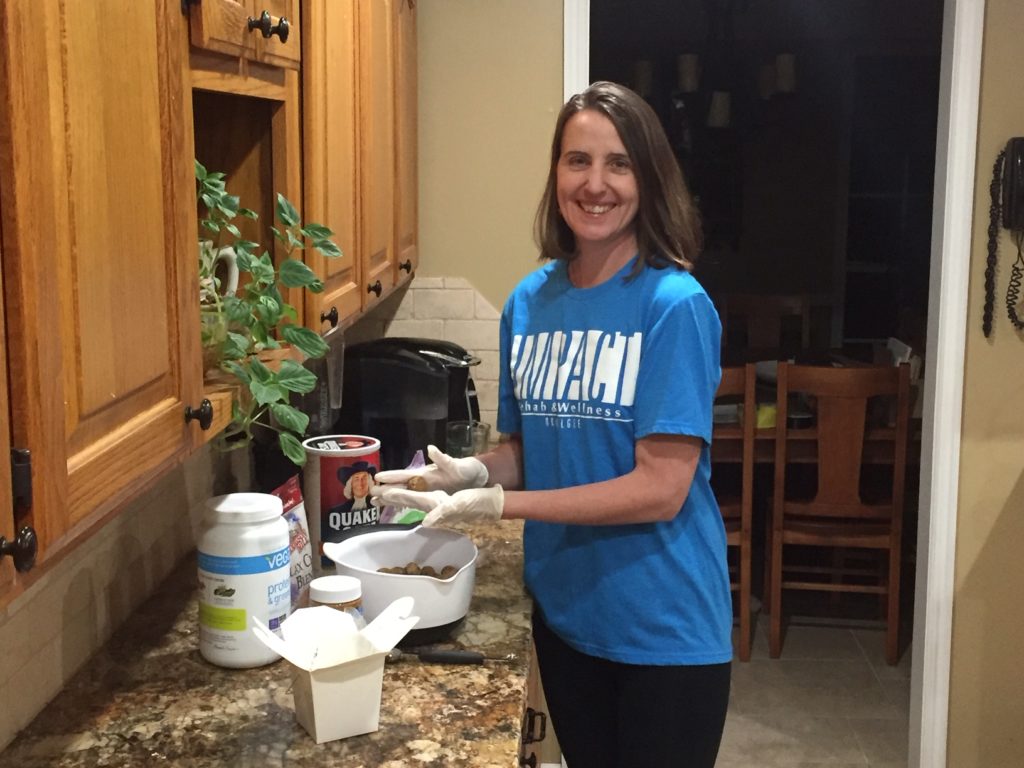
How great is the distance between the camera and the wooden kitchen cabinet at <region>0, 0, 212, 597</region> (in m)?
0.76

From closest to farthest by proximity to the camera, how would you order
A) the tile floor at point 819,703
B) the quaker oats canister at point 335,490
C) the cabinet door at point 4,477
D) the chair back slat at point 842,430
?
the cabinet door at point 4,477, the quaker oats canister at point 335,490, the tile floor at point 819,703, the chair back slat at point 842,430

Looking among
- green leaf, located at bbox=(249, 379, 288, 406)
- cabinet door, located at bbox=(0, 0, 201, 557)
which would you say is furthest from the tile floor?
cabinet door, located at bbox=(0, 0, 201, 557)

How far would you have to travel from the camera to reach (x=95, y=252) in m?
0.89

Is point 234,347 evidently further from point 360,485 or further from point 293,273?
point 360,485

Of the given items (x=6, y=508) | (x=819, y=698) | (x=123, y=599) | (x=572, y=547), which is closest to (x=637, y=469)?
(x=572, y=547)

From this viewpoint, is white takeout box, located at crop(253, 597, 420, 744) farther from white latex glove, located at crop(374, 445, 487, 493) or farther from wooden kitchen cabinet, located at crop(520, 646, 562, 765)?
white latex glove, located at crop(374, 445, 487, 493)

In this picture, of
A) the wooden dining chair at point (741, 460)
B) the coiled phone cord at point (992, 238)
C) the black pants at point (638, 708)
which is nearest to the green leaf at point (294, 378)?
the black pants at point (638, 708)

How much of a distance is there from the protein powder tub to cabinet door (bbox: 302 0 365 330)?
388 millimetres

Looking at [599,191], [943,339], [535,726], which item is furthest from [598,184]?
[943,339]

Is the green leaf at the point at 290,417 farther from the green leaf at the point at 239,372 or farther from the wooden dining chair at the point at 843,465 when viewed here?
the wooden dining chair at the point at 843,465

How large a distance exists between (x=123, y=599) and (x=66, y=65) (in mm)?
1028

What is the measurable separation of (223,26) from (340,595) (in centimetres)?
75

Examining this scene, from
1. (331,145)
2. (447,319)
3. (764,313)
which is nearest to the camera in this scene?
(331,145)

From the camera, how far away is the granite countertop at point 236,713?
125cm
